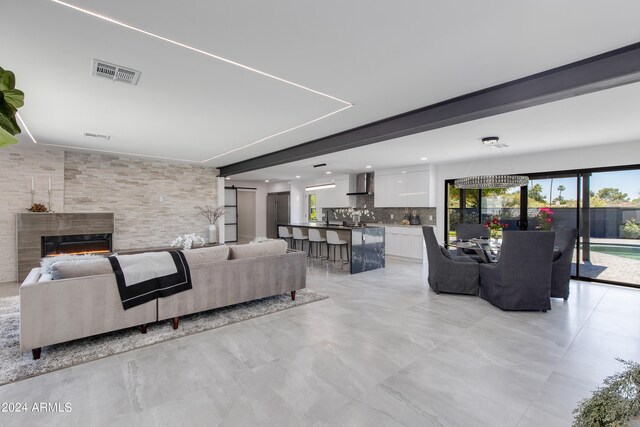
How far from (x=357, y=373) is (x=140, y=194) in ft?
23.1

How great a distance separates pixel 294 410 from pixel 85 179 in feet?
23.5

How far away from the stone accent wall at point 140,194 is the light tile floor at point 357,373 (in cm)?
526

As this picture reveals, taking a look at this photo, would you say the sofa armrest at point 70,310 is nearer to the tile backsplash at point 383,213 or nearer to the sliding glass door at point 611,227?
the tile backsplash at point 383,213

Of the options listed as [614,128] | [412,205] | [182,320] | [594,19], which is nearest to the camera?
[594,19]

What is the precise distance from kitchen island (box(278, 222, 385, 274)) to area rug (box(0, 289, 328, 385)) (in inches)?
81.1

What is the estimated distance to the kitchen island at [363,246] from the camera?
611 cm

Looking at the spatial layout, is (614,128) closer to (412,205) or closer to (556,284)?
(556,284)

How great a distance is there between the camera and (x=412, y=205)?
25.9 feet

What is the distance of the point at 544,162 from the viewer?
6074 mm

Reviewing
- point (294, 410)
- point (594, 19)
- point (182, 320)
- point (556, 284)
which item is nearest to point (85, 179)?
point (182, 320)

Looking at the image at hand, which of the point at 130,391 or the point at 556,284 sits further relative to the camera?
the point at 556,284

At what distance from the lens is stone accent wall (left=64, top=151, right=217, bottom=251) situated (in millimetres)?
6547

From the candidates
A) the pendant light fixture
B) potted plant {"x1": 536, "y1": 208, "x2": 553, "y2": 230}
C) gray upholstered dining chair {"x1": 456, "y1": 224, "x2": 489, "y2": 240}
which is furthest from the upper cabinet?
the pendant light fixture

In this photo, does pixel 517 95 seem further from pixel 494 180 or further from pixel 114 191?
pixel 114 191
